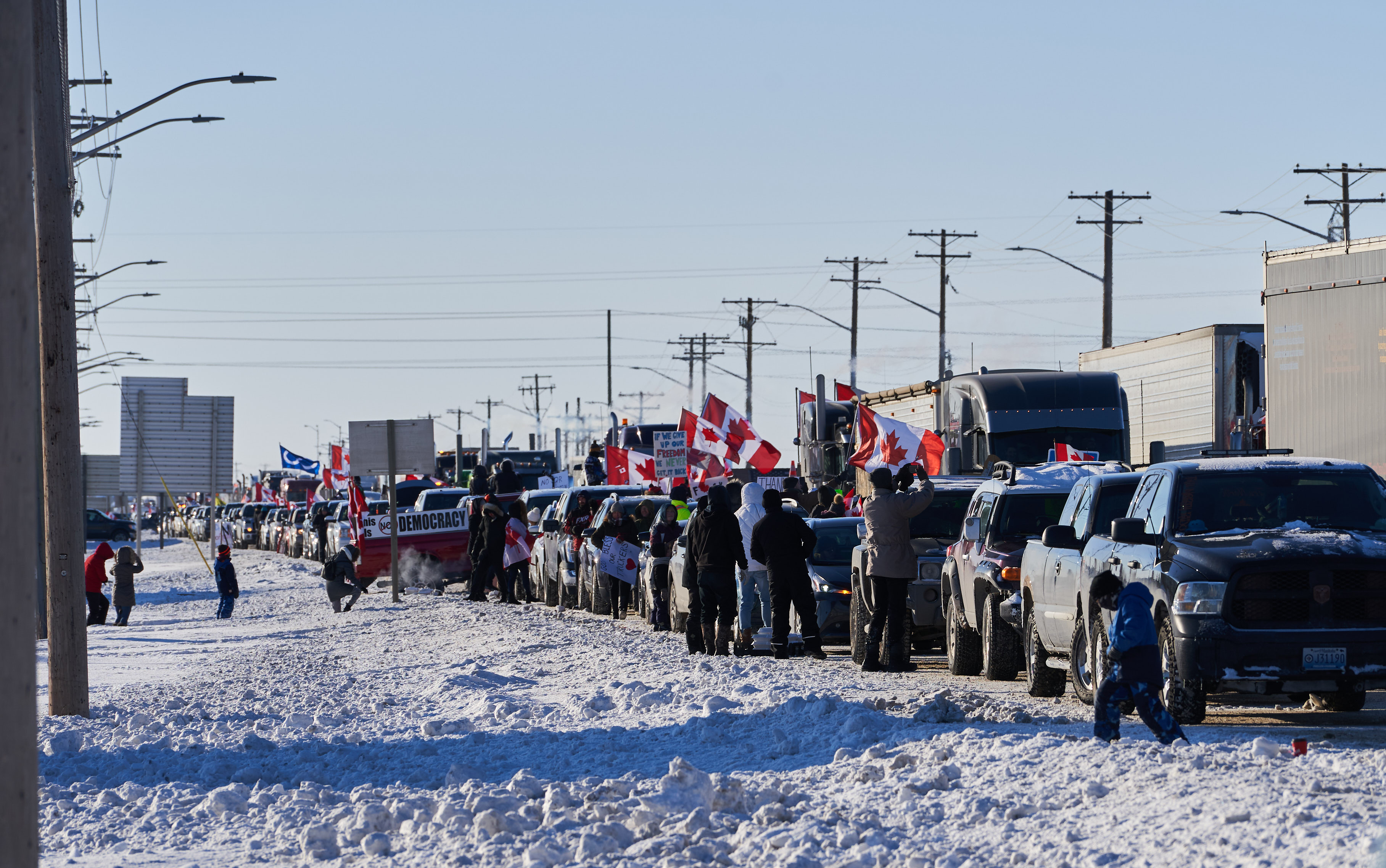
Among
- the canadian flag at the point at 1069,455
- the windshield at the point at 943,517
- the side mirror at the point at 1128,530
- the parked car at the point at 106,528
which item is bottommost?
the parked car at the point at 106,528

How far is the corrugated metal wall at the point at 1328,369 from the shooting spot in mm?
19953

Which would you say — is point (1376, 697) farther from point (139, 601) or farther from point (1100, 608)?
point (139, 601)

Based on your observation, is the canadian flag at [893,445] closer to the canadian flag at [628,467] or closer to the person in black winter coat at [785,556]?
the canadian flag at [628,467]

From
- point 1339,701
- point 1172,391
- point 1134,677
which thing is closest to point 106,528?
point 1172,391

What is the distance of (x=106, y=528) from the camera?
95.6m

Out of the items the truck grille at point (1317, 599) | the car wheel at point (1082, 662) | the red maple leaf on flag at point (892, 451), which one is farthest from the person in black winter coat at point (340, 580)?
the truck grille at point (1317, 599)

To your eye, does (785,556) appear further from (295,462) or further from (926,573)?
(295,462)

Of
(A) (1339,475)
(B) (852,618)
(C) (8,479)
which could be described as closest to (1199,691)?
(A) (1339,475)

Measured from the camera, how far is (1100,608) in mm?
13070

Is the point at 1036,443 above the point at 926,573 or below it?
above

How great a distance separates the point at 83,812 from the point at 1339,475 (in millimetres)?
8281

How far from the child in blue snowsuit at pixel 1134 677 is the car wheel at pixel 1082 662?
2805mm

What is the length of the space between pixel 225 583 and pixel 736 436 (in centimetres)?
920

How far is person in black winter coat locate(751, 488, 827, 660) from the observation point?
18.0 m
